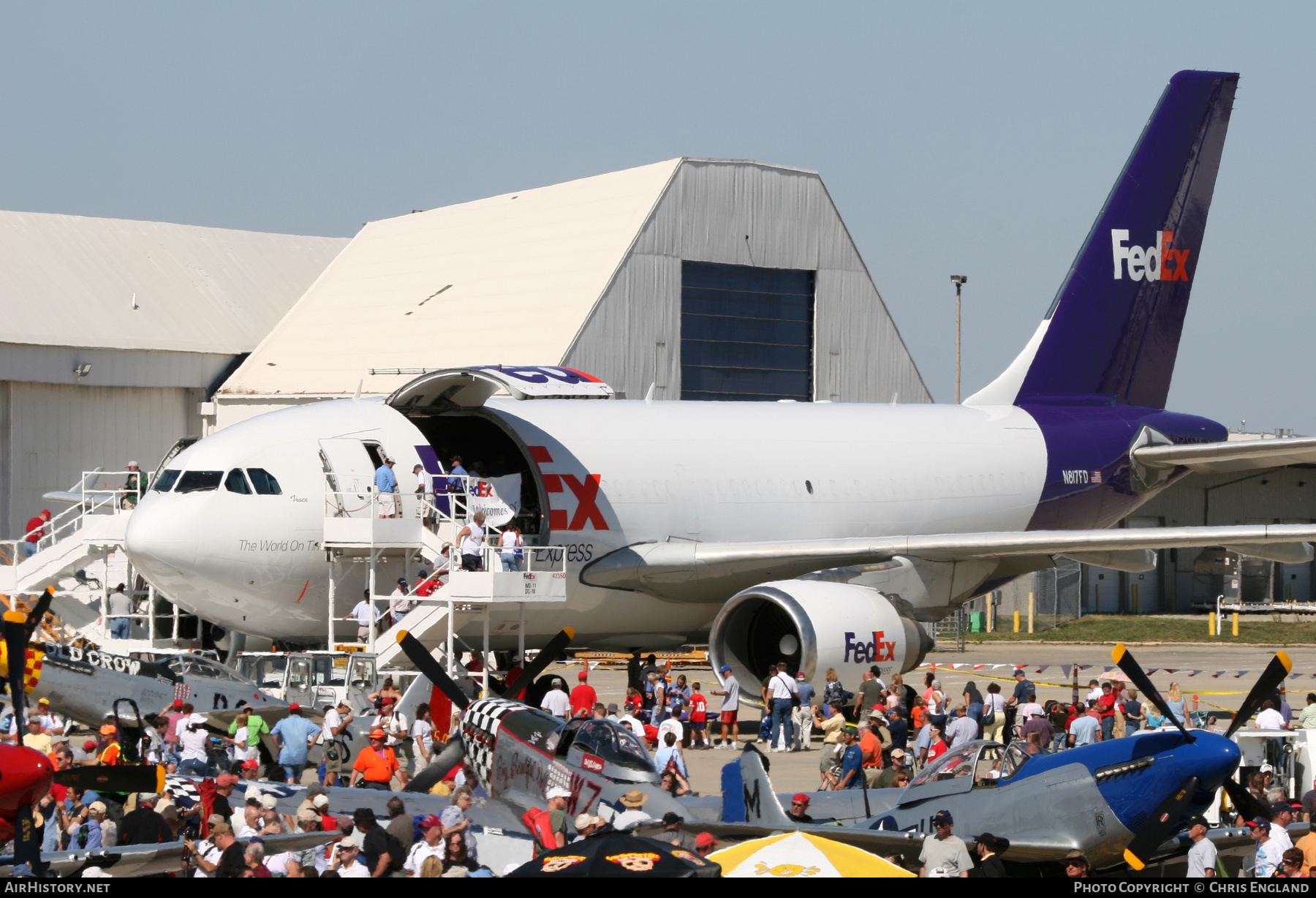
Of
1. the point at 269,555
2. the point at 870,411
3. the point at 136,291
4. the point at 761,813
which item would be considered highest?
the point at 136,291

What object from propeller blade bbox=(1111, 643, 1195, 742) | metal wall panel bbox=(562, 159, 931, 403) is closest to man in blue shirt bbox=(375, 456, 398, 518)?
propeller blade bbox=(1111, 643, 1195, 742)

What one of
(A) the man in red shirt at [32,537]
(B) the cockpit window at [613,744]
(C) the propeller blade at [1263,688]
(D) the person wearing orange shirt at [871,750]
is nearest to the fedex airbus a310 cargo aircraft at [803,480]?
(D) the person wearing orange shirt at [871,750]

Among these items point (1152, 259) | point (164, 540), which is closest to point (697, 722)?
point (164, 540)

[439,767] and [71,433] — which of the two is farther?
[71,433]

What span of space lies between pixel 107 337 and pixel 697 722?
75.9 feet

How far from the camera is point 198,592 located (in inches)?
798

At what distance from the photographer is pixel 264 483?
20.5 m

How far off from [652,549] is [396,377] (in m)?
17.0

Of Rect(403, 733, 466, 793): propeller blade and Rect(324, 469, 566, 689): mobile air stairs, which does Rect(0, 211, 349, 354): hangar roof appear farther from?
Rect(403, 733, 466, 793): propeller blade

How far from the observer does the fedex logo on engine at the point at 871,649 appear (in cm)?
2109

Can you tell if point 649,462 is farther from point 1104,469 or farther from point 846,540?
point 1104,469

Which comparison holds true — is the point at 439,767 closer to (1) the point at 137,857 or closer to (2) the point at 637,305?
(1) the point at 137,857

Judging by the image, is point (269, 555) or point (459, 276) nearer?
point (269, 555)

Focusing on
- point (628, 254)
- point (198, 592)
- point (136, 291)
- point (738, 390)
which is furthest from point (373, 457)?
point (136, 291)
